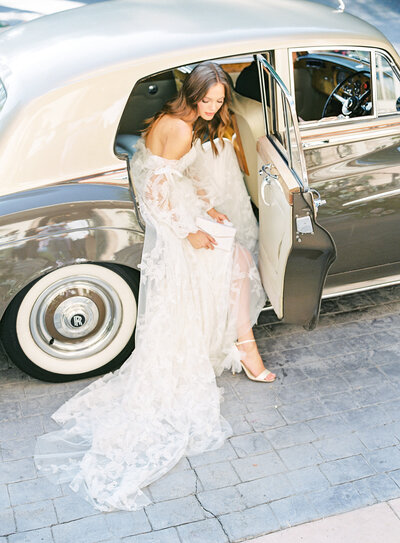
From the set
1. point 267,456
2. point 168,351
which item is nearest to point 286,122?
point 168,351

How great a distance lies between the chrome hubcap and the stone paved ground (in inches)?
9.6

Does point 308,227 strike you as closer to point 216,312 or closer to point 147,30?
point 216,312

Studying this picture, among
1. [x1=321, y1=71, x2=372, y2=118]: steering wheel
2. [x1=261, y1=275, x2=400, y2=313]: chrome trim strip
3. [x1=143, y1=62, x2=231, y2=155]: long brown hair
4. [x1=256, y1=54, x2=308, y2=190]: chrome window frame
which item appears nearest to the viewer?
[x1=256, y1=54, x2=308, y2=190]: chrome window frame

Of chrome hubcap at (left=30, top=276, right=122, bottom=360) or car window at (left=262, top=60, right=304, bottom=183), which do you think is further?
chrome hubcap at (left=30, top=276, right=122, bottom=360)

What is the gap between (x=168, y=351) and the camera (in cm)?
396

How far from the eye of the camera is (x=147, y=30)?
401 cm

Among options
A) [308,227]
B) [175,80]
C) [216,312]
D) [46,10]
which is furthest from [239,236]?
[46,10]

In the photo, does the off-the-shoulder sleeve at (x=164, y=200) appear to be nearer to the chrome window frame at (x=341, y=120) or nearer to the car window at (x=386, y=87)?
the chrome window frame at (x=341, y=120)

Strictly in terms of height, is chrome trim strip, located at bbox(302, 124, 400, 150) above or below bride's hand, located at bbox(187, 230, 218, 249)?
above

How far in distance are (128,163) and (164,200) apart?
0.27m

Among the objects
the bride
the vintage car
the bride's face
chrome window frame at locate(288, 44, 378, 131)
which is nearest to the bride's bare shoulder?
the bride

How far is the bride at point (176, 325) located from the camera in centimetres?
366

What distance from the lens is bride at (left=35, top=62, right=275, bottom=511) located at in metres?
3.66

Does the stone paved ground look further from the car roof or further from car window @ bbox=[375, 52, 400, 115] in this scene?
the car roof
